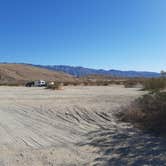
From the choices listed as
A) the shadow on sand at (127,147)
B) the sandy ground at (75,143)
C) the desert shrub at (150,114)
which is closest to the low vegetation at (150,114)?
the desert shrub at (150,114)

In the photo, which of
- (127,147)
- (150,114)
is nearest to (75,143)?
(127,147)

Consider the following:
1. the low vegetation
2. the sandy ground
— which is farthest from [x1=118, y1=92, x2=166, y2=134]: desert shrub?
the sandy ground

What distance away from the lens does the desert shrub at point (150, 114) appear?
12.4 metres

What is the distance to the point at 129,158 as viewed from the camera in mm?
8320

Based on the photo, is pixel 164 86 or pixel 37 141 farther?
pixel 164 86

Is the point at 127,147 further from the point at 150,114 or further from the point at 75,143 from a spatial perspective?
the point at 150,114

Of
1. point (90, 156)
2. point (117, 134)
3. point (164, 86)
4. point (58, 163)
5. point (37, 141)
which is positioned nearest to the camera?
point (58, 163)

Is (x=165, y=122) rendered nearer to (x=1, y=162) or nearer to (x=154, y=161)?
(x=154, y=161)

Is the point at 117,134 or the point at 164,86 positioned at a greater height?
the point at 164,86

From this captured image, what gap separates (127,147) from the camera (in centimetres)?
945

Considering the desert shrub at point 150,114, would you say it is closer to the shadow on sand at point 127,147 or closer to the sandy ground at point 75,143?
the sandy ground at point 75,143

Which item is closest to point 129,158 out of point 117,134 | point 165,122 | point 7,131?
point 117,134

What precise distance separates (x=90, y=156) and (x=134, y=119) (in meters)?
6.20

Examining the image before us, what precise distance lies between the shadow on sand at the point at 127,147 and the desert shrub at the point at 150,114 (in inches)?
34.4
